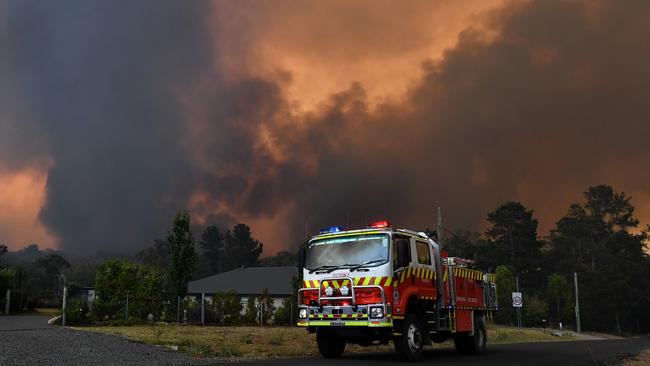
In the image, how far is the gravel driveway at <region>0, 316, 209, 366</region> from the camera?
12.5 m

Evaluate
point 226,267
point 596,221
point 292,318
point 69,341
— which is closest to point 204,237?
point 226,267

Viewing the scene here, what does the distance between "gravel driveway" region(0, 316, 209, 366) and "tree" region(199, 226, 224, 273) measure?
126 m

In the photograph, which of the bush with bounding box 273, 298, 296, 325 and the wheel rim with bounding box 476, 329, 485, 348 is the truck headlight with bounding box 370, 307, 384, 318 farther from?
the bush with bounding box 273, 298, 296, 325

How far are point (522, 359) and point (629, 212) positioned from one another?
356 ft

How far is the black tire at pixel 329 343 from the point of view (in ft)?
49.7

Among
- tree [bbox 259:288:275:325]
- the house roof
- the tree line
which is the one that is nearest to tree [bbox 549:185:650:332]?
the tree line

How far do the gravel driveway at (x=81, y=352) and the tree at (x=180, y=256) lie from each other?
17593 millimetres

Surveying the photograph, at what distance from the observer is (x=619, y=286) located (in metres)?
87.5

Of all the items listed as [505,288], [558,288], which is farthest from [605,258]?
[505,288]

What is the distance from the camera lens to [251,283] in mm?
59250

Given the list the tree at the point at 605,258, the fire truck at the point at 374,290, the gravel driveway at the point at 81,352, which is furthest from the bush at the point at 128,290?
the tree at the point at 605,258

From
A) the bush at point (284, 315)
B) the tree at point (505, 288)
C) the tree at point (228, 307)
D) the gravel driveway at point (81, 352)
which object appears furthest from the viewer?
the tree at point (505, 288)

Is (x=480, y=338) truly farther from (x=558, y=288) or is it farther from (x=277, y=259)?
(x=277, y=259)

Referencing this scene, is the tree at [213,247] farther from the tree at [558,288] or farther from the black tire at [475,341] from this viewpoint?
the black tire at [475,341]
